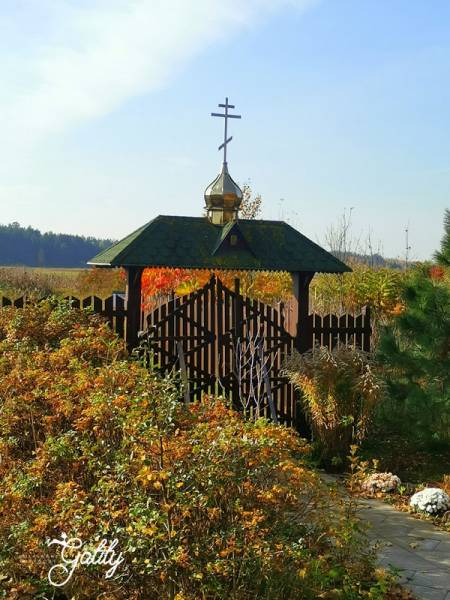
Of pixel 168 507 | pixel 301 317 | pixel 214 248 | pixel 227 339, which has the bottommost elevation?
pixel 168 507

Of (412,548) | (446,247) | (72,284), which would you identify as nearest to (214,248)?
(446,247)

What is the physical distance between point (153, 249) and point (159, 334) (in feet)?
3.46

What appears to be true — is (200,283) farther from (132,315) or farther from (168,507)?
(168,507)

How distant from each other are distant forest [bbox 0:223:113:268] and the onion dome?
209 feet

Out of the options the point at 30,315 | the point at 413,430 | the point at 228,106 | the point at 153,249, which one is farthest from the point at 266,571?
the point at 228,106

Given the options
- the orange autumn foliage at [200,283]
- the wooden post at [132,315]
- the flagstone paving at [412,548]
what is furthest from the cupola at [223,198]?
the flagstone paving at [412,548]

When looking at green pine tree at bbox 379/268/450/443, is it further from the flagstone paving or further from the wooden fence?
the flagstone paving

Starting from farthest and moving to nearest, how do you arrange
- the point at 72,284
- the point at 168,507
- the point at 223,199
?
the point at 72,284 < the point at 223,199 < the point at 168,507

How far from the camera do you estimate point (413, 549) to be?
5840mm

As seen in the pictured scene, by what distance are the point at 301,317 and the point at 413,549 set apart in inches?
159

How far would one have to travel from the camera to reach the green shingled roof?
9000 millimetres

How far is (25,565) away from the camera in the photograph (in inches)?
153

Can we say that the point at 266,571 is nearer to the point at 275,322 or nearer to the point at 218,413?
the point at 218,413

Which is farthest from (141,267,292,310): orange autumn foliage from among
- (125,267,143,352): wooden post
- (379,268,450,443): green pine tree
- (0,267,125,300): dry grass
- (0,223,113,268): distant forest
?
(0,223,113,268): distant forest
